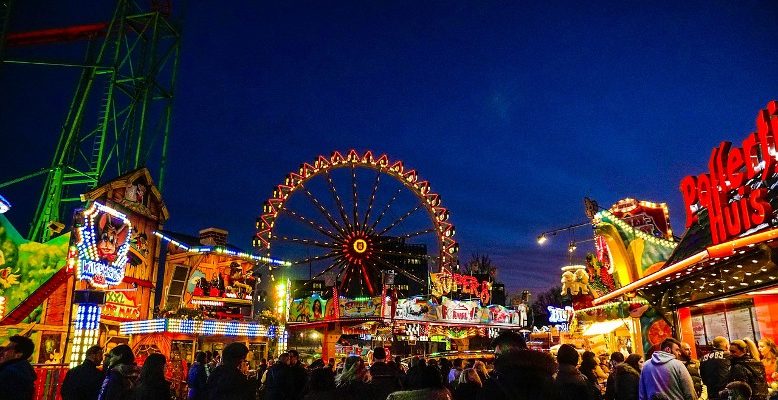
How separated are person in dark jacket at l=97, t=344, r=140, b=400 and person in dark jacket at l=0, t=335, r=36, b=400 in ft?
2.15

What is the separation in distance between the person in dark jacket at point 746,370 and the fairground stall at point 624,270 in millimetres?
7041

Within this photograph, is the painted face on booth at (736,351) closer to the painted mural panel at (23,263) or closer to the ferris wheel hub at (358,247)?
the painted mural panel at (23,263)

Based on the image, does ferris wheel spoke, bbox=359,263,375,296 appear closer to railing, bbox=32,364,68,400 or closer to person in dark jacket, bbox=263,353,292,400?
railing, bbox=32,364,68,400

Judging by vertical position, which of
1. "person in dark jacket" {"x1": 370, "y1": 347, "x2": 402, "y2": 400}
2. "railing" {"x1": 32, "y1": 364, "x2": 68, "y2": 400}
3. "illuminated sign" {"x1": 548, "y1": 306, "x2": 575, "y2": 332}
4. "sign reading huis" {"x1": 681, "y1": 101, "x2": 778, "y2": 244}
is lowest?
"railing" {"x1": 32, "y1": 364, "x2": 68, "y2": 400}

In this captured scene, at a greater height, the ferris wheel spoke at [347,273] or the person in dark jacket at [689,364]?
the ferris wheel spoke at [347,273]

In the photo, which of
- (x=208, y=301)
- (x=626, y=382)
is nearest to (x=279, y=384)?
(x=626, y=382)

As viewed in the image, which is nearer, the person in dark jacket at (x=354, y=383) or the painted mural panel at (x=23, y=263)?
the person in dark jacket at (x=354, y=383)

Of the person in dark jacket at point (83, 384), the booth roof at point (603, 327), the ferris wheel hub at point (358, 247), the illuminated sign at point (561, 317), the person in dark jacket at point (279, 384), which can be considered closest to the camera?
the person in dark jacket at point (83, 384)

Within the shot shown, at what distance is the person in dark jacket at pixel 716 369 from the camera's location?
6.87 m

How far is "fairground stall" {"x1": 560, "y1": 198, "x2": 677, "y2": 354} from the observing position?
15953mm

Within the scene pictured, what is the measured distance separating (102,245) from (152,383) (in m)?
15.7

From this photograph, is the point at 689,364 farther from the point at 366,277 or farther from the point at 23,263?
the point at 366,277

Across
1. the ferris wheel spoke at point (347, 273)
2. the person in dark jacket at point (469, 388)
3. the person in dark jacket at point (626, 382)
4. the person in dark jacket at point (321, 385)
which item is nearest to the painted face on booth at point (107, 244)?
the ferris wheel spoke at point (347, 273)

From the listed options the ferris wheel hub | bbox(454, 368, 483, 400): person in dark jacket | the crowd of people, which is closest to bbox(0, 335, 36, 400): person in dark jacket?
the crowd of people
